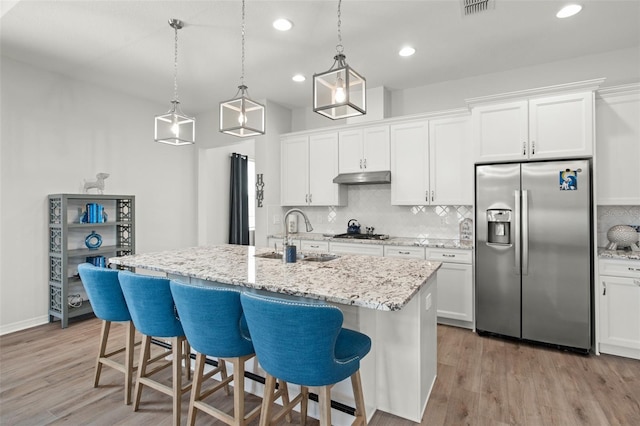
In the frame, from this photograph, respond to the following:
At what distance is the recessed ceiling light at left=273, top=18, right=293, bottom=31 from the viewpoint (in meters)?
2.77

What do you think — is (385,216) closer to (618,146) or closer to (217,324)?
(618,146)

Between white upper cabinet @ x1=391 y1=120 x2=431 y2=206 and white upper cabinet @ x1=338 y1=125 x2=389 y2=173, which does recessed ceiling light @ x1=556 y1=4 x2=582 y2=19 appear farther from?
white upper cabinet @ x1=338 y1=125 x2=389 y2=173

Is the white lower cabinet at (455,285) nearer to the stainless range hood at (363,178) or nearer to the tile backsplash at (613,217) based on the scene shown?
the stainless range hood at (363,178)

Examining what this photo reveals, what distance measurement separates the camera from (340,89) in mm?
1928

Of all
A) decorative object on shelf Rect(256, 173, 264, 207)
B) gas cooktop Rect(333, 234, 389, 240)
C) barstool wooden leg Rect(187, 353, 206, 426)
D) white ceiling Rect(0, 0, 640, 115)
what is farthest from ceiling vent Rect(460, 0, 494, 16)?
decorative object on shelf Rect(256, 173, 264, 207)

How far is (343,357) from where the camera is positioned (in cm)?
153

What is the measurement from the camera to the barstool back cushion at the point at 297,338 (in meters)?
1.31

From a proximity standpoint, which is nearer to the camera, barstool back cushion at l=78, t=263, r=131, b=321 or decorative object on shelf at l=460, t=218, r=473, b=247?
barstool back cushion at l=78, t=263, r=131, b=321

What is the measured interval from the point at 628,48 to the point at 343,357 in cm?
413

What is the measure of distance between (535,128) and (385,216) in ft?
Result: 6.47

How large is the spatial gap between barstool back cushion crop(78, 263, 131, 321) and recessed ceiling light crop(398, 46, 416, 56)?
3131 mm

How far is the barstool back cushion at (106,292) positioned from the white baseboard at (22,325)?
2.22m

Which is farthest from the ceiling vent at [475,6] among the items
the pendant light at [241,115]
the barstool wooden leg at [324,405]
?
the barstool wooden leg at [324,405]

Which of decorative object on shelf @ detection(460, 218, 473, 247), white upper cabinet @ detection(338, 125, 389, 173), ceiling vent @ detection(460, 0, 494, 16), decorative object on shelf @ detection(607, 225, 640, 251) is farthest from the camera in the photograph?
white upper cabinet @ detection(338, 125, 389, 173)
